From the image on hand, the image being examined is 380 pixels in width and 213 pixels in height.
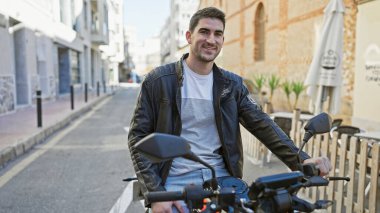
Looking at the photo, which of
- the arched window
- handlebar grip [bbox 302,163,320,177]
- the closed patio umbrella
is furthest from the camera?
the arched window

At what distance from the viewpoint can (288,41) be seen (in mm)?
14484

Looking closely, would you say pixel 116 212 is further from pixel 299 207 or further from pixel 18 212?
pixel 299 207

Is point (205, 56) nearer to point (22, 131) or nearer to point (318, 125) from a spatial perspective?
point (318, 125)

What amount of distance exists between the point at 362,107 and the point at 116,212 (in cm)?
708

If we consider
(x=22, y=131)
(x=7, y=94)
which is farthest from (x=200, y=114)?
(x=7, y=94)

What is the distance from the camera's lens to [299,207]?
1.62m

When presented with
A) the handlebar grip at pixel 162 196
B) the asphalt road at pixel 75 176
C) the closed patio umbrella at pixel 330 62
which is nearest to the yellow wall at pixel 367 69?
the closed patio umbrella at pixel 330 62

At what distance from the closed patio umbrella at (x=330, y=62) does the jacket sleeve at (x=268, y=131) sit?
15.3 ft

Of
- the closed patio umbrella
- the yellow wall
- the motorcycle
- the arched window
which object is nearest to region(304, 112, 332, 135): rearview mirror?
the motorcycle

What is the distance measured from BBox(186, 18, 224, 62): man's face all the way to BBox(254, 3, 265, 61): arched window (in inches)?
657

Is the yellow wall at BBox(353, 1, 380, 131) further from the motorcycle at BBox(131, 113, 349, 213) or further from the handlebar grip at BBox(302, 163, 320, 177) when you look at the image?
the motorcycle at BBox(131, 113, 349, 213)

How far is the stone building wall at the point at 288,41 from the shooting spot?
33.0 feet

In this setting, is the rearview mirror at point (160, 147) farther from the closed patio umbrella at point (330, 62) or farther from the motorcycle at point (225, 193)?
the closed patio umbrella at point (330, 62)

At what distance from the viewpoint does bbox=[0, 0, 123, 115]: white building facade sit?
13.1 metres
